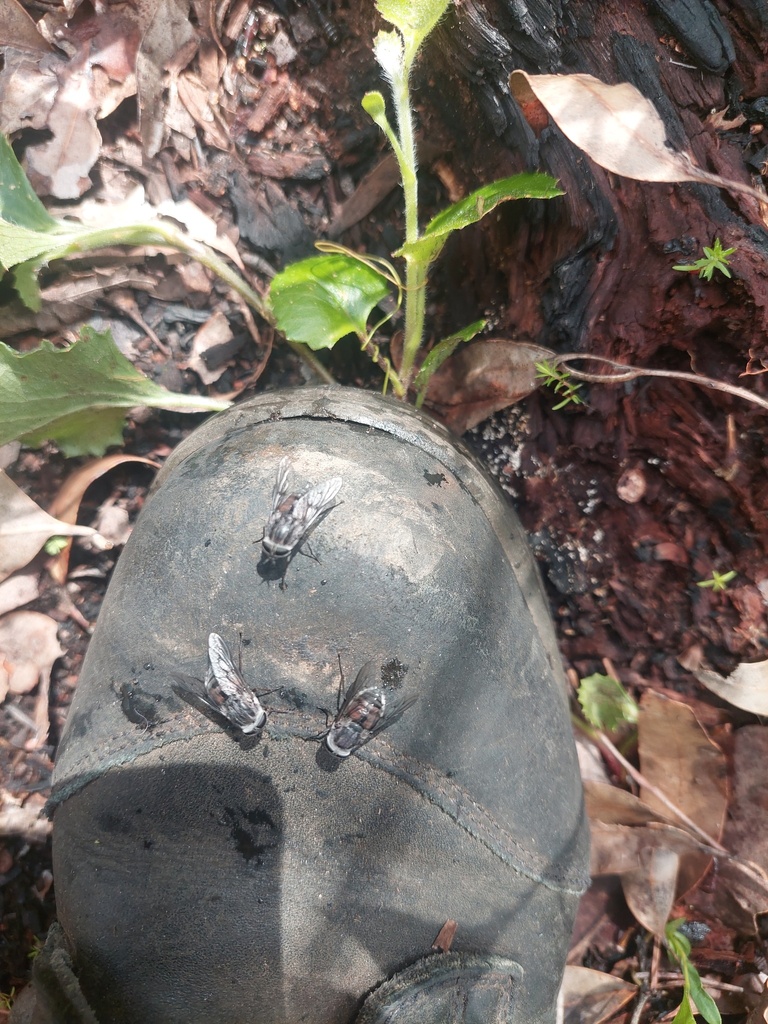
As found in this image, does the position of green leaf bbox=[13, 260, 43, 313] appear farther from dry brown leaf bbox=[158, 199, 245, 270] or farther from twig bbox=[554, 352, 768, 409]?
twig bbox=[554, 352, 768, 409]

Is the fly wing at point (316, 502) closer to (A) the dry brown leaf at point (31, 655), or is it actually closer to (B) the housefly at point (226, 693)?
(B) the housefly at point (226, 693)

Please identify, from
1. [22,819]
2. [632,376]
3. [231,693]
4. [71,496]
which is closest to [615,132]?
[632,376]

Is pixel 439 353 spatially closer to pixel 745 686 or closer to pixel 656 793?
pixel 745 686

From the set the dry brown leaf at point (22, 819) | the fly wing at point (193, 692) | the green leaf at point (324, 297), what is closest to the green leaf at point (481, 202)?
the green leaf at point (324, 297)

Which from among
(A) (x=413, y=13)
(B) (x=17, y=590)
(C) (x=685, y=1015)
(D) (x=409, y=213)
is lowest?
(C) (x=685, y=1015)

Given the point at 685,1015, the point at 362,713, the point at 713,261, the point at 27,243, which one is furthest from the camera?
the point at 27,243

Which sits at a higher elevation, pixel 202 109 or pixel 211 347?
pixel 202 109
